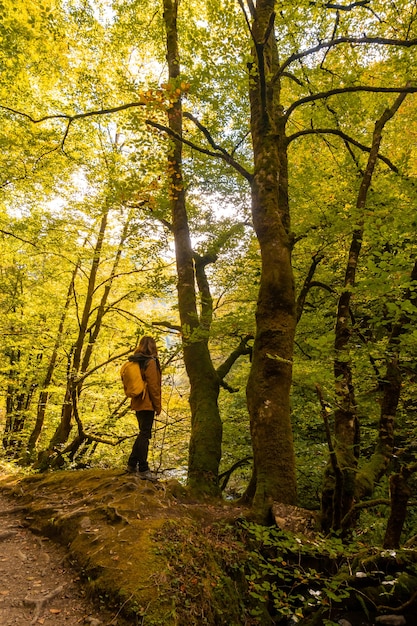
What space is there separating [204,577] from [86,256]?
9.97m

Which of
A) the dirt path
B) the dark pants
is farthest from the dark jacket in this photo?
the dirt path

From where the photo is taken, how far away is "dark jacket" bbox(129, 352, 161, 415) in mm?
5258

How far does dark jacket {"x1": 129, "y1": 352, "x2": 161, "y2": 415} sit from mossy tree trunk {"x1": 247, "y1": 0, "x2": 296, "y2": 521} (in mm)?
1404

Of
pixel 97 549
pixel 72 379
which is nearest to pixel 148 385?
pixel 97 549

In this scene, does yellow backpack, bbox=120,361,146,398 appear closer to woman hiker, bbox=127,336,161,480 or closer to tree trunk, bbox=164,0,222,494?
woman hiker, bbox=127,336,161,480

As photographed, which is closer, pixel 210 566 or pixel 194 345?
pixel 210 566

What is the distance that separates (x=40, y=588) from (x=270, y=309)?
3935 millimetres

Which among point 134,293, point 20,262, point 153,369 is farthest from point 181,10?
point 153,369

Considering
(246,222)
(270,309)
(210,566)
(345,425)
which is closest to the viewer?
(210,566)

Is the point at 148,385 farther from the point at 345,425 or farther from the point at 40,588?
the point at 345,425

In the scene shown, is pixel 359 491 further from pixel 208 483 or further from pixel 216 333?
pixel 216 333

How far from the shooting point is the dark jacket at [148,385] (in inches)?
207

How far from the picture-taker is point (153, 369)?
17.6ft

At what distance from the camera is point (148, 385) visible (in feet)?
17.4
